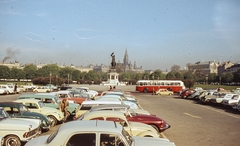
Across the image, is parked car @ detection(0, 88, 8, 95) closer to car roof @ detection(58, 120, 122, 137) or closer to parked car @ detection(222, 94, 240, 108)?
parked car @ detection(222, 94, 240, 108)

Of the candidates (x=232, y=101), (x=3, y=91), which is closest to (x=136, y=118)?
(x=232, y=101)

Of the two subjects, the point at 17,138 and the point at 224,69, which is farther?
the point at 224,69

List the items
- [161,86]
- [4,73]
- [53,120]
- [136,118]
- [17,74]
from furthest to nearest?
[17,74] → [4,73] → [161,86] → [53,120] → [136,118]

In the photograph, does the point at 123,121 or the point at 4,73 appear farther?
the point at 4,73

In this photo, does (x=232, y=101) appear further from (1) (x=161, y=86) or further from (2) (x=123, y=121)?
(1) (x=161, y=86)

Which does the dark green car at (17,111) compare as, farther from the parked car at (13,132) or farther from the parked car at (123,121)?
the parked car at (123,121)

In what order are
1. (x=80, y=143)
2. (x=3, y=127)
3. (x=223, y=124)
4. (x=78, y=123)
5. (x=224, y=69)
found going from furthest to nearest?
(x=224, y=69)
(x=223, y=124)
(x=3, y=127)
(x=78, y=123)
(x=80, y=143)

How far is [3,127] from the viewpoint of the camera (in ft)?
28.9

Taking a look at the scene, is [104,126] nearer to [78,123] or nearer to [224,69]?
[78,123]

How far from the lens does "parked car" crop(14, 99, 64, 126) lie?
13420 mm

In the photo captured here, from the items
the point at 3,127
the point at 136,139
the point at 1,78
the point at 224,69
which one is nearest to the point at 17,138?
the point at 3,127

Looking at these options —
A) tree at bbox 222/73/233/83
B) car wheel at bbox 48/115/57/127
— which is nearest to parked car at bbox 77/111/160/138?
car wheel at bbox 48/115/57/127

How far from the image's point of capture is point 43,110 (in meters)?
13.6

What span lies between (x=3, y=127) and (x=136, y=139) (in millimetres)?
4819
